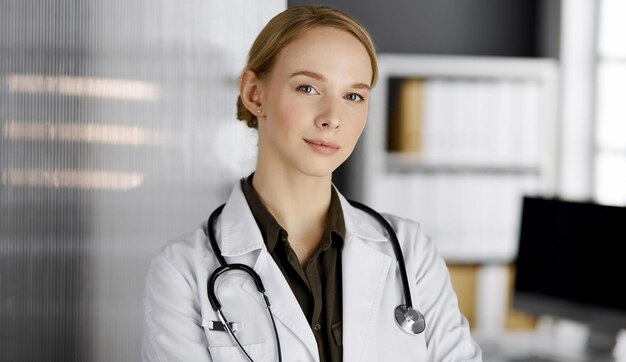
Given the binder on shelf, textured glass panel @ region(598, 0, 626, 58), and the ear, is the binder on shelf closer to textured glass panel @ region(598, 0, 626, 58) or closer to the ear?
textured glass panel @ region(598, 0, 626, 58)

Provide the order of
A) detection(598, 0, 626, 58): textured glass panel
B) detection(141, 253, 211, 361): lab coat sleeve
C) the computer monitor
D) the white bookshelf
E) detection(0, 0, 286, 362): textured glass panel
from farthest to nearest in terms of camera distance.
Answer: detection(598, 0, 626, 58): textured glass panel → the white bookshelf → the computer monitor → detection(0, 0, 286, 362): textured glass panel → detection(141, 253, 211, 361): lab coat sleeve

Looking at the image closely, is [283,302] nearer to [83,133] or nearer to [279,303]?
[279,303]

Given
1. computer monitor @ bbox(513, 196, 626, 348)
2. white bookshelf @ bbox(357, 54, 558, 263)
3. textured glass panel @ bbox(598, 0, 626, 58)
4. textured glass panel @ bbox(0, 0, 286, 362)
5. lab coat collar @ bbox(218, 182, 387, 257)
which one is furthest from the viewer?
textured glass panel @ bbox(598, 0, 626, 58)

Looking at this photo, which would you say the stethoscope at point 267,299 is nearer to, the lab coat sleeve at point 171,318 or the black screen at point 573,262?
the lab coat sleeve at point 171,318

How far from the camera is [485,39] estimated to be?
3.85 metres

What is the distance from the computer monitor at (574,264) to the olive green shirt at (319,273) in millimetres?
1372

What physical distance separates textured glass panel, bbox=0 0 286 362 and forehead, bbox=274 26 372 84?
68cm

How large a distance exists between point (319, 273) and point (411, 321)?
181 millimetres

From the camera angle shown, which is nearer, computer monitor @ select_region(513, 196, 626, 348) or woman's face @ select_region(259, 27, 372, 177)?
woman's face @ select_region(259, 27, 372, 177)

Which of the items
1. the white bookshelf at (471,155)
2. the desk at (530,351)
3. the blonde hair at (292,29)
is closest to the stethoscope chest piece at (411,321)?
the blonde hair at (292,29)

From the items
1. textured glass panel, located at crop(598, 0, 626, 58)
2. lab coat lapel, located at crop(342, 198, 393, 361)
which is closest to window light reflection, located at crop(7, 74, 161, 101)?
lab coat lapel, located at crop(342, 198, 393, 361)

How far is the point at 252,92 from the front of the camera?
154cm

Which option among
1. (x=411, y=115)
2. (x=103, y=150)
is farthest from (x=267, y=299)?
(x=411, y=115)

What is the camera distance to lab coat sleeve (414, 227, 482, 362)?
149 centimetres
